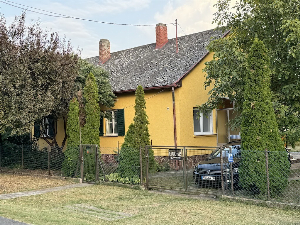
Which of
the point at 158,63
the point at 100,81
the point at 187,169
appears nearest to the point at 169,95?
the point at 158,63

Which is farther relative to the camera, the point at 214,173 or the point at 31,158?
the point at 31,158

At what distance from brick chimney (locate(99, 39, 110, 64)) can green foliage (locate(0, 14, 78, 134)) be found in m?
9.41

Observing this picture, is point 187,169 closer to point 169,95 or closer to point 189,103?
point 169,95

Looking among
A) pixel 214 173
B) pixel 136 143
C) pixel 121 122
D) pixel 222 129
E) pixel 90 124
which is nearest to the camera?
pixel 214 173

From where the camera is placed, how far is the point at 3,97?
604 inches

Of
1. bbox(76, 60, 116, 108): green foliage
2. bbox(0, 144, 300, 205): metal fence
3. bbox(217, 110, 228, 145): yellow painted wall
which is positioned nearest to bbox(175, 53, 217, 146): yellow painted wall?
bbox(217, 110, 228, 145): yellow painted wall

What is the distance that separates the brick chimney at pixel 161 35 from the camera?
2377 centimetres

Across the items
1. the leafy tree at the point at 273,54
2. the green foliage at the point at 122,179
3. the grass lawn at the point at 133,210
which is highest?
the leafy tree at the point at 273,54

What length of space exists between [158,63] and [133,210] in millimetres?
12997

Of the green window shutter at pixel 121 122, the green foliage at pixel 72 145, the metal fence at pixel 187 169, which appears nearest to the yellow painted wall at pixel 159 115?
the green window shutter at pixel 121 122

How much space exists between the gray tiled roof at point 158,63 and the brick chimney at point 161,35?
15.5 inches

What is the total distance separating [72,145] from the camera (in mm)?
15805

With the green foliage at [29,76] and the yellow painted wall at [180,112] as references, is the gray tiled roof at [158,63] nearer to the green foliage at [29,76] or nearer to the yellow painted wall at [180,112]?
the yellow painted wall at [180,112]

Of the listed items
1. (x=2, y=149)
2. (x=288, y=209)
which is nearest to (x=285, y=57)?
(x=288, y=209)
